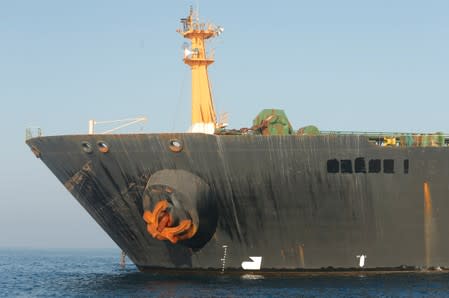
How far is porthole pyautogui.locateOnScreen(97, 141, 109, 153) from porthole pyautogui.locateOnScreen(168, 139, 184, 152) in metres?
3.35

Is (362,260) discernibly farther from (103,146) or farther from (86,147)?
(86,147)

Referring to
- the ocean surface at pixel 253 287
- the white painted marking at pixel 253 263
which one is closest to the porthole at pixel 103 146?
the ocean surface at pixel 253 287

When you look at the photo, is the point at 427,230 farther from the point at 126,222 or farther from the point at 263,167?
the point at 126,222

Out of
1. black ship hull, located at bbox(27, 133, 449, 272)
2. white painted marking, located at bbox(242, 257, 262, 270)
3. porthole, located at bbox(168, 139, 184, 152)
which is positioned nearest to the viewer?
porthole, located at bbox(168, 139, 184, 152)

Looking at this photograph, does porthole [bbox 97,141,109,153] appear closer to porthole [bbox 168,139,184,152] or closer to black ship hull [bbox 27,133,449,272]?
black ship hull [bbox 27,133,449,272]

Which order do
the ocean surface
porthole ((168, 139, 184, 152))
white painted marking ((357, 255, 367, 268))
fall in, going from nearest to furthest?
the ocean surface, porthole ((168, 139, 184, 152)), white painted marking ((357, 255, 367, 268))

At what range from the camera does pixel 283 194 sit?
1398 inches

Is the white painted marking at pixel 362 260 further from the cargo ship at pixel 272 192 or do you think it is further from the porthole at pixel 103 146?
the porthole at pixel 103 146

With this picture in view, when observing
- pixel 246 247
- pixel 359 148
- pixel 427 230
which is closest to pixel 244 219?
pixel 246 247

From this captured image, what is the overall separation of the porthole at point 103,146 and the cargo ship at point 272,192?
0.07m

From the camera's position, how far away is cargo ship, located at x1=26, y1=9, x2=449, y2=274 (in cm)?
3453

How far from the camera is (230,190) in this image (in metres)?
35.2

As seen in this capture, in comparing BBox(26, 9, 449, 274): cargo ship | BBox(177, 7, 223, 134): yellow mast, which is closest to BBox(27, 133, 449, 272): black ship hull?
BBox(26, 9, 449, 274): cargo ship

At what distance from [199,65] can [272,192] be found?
1210 centimetres
